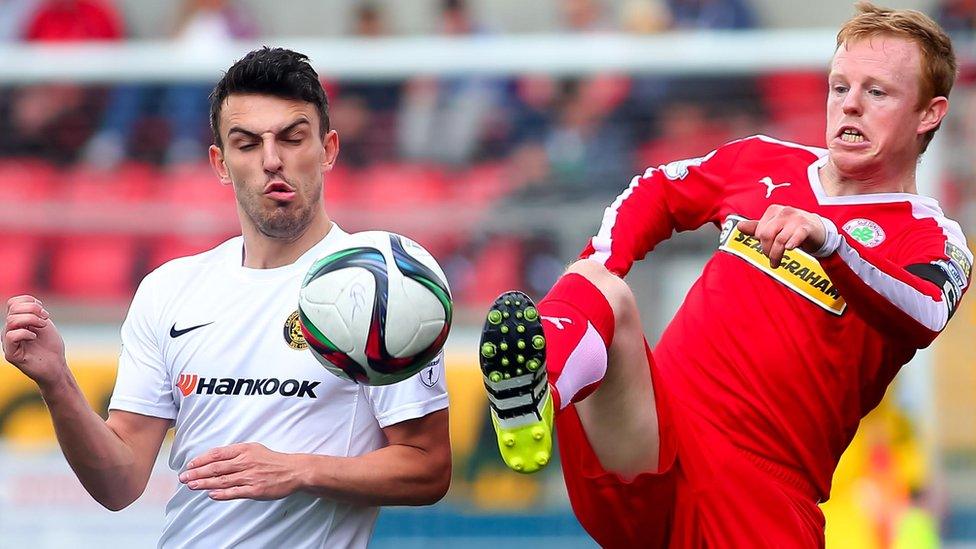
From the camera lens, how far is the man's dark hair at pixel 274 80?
446 centimetres

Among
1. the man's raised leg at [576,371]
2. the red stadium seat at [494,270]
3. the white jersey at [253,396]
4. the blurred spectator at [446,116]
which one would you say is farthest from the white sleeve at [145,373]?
the blurred spectator at [446,116]

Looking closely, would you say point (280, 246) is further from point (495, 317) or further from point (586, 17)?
point (586, 17)

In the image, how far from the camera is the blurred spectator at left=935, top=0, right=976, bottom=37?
1046 centimetres

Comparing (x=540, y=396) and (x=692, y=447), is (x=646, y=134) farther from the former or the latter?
(x=540, y=396)

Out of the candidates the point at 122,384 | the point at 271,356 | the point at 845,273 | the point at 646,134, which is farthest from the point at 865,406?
the point at 646,134

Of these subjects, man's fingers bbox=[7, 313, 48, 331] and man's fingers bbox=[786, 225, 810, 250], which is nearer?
man's fingers bbox=[786, 225, 810, 250]

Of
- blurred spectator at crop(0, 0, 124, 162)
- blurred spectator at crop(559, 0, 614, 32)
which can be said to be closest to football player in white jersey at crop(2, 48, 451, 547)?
blurred spectator at crop(0, 0, 124, 162)

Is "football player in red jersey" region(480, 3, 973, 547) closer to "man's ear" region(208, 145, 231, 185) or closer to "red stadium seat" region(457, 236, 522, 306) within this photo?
"man's ear" region(208, 145, 231, 185)

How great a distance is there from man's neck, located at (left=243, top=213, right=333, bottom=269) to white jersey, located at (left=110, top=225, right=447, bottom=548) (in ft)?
0.10

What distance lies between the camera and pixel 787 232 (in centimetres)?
382

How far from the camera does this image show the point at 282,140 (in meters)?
4.43

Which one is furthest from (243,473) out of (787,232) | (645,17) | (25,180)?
(645,17)

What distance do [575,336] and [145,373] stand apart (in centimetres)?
145

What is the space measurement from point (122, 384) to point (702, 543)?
196 centimetres
